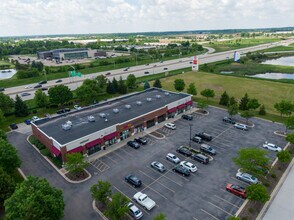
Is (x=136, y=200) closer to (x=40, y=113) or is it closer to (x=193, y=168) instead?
(x=193, y=168)

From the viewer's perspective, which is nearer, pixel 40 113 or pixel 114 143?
pixel 114 143

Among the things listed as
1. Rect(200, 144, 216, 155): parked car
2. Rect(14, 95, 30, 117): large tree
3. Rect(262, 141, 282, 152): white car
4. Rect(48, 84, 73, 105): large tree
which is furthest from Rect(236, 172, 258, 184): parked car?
Rect(14, 95, 30, 117): large tree

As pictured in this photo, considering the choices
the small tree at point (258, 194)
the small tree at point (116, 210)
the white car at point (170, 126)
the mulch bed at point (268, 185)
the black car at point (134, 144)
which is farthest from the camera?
the white car at point (170, 126)

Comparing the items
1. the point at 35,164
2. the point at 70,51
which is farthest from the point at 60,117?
the point at 70,51

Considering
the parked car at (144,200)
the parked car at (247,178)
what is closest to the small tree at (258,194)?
the parked car at (247,178)

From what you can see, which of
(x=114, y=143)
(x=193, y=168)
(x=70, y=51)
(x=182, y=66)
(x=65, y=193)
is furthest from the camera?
(x=70, y=51)

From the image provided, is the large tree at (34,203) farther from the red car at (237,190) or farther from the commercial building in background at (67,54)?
the commercial building in background at (67,54)

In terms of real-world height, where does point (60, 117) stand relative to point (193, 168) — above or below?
above

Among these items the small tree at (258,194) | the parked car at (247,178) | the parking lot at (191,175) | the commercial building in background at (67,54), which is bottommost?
the parking lot at (191,175)

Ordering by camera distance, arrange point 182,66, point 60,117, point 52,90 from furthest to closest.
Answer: point 182,66
point 52,90
point 60,117
